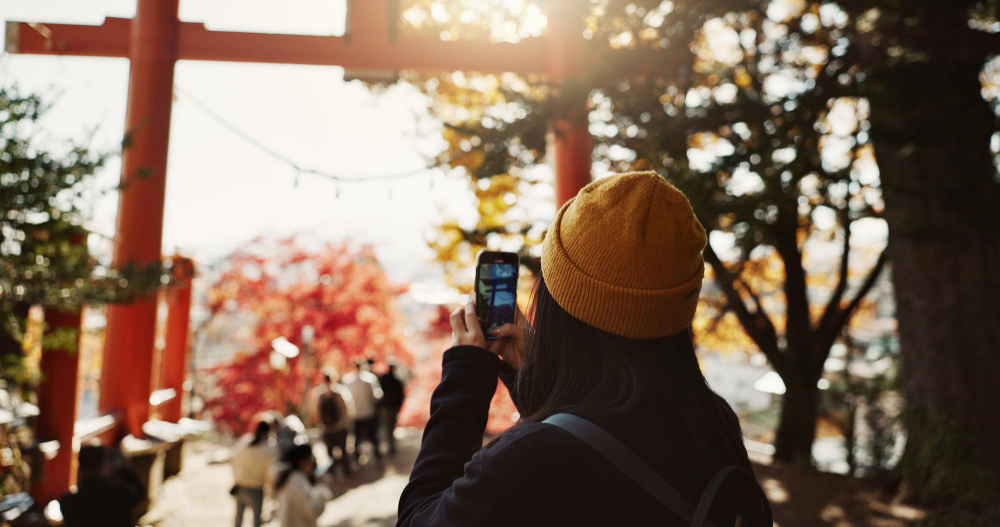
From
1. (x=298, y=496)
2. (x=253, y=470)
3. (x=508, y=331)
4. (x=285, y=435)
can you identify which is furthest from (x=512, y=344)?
→ (x=285, y=435)

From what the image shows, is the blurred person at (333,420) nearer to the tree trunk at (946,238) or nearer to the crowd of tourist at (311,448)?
the crowd of tourist at (311,448)

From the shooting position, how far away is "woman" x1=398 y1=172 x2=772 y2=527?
0.84 m

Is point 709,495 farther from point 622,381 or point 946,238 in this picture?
point 946,238

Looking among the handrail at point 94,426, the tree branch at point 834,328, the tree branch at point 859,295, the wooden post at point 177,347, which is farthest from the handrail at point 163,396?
the tree branch at point 859,295

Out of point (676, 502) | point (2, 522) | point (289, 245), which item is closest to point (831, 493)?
point (676, 502)

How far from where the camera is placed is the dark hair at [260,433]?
17.0ft

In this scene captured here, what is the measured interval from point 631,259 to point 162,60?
729 cm

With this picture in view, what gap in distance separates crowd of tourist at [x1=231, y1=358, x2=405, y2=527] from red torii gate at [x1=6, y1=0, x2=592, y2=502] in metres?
1.60

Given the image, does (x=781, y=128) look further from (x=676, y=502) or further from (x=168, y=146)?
(x=168, y=146)

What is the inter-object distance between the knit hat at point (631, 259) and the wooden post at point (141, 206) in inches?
257

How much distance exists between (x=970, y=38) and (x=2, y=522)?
7424 millimetres

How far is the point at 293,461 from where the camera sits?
14.5 feet

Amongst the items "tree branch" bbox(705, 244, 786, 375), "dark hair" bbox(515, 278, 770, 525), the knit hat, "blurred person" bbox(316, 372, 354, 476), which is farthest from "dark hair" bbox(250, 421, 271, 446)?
"tree branch" bbox(705, 244, 786, 375)

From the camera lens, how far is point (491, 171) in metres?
5.26
